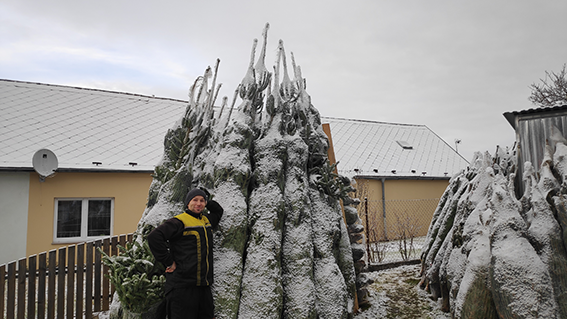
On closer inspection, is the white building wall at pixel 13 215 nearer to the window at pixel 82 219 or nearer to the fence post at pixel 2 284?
the window at pixel 82 219

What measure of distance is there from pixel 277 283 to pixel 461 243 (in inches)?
129

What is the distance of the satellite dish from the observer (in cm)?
873

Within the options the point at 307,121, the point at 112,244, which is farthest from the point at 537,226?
the point at 112,244

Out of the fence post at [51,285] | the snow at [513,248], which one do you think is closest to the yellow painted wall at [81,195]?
the fence post at [51,285]

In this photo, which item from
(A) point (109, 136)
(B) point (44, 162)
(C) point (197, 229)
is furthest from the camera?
(A) point (109, 136)

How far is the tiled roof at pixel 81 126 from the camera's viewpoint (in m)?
9.82

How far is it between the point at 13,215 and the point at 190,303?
8.02 m

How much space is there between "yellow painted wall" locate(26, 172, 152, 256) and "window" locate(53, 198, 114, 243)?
18 centimetres

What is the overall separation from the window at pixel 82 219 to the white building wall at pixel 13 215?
0.70m

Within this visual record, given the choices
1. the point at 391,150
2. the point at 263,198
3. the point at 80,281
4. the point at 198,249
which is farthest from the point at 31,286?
the point at 391,150

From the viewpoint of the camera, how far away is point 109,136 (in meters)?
11.3

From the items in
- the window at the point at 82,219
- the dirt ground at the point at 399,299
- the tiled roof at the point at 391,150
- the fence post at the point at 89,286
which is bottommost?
the dirt ground at the point at 399,299

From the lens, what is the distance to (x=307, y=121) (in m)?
5.35

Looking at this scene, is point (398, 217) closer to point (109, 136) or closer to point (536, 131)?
point (536, 131)
